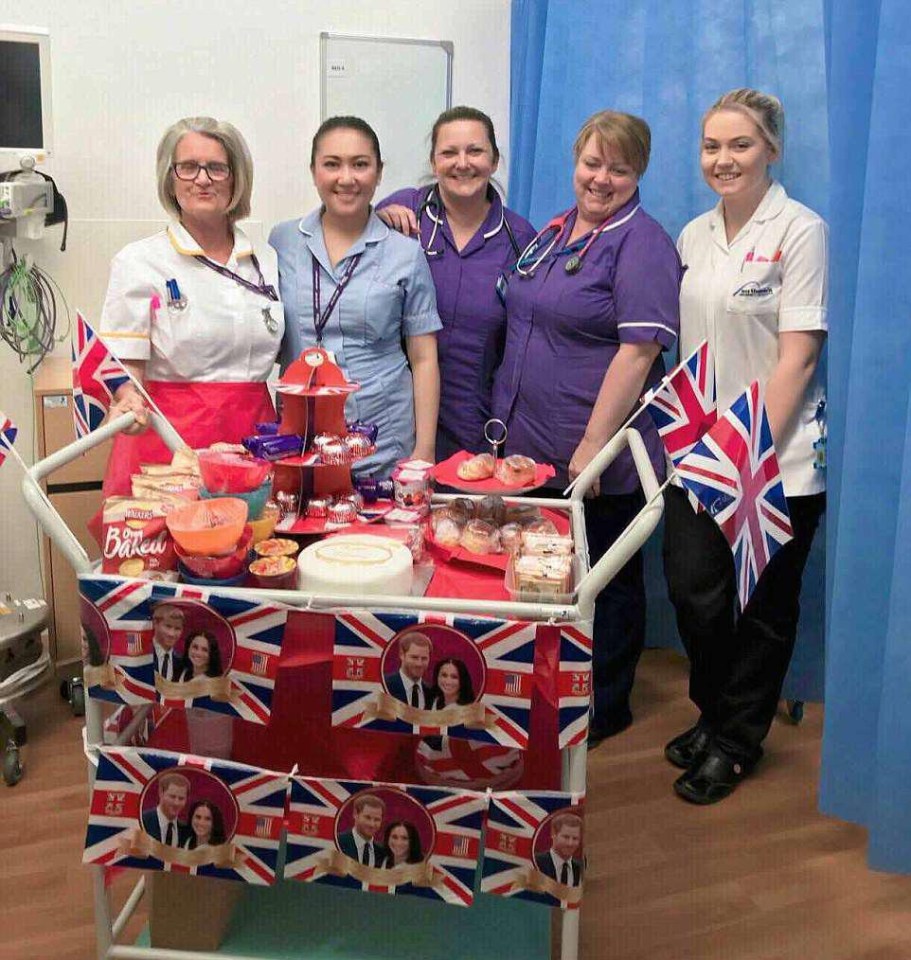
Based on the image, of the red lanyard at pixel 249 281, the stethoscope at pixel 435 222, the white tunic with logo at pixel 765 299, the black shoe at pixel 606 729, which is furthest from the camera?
the black shoe at pixel 606 729

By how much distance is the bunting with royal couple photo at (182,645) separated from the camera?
4.58ft

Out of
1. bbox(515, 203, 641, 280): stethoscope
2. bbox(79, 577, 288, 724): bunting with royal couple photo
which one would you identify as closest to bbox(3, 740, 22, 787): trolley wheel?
bbox(79, 577, 288, 724): bunting with royal couple photo

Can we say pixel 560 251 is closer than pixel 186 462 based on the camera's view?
No

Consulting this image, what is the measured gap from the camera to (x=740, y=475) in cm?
142

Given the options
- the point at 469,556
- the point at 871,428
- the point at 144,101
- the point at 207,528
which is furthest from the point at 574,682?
the point at 144,101

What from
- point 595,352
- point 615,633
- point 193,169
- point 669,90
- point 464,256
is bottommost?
point 615,633

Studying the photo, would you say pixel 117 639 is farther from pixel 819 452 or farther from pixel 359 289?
pixel 819 452

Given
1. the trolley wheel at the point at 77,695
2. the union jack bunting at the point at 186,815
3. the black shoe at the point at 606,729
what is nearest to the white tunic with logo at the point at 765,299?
the black shoe at the point at 606,729

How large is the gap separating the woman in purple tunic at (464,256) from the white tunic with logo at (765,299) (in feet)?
1.51

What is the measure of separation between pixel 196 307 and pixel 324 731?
991 millimetres

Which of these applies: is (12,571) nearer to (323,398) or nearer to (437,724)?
(323,398)

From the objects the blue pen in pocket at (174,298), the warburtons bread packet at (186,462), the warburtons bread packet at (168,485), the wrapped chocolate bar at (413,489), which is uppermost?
the blue pen in pocket at (174,298)

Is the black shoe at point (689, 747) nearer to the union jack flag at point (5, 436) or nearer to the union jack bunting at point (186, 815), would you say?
the union jack bunting at point (186, 815)

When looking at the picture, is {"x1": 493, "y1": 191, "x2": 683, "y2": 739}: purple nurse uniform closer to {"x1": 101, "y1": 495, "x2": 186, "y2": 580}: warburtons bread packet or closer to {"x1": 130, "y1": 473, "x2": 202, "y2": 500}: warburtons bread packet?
{"x1": 130, "y1": 473, "x2": 202, "y2": 500}: warburtons bread packet
